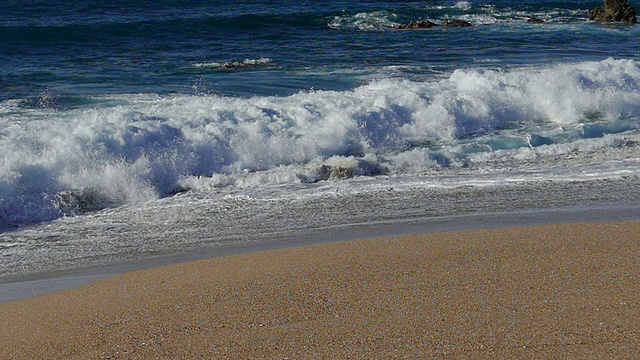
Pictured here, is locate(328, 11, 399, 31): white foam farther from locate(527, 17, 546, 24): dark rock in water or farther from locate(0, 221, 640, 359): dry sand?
locate(0, 221, 640, 359): dry sand

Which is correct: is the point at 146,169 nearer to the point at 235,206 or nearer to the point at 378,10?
the point at 235,206

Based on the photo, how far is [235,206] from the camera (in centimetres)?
812

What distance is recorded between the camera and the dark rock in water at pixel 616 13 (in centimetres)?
2684

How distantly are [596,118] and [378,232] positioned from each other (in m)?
6.51

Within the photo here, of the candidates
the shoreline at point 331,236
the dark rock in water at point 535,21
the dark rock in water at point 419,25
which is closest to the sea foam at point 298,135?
the shoreline at point 331,236

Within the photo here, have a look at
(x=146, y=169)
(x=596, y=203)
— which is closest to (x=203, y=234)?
(x=146, y=169)

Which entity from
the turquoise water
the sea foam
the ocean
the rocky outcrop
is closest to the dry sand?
the ocean

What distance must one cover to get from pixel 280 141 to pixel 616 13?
1998 cm

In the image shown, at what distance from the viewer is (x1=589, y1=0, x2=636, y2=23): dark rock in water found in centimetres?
2684

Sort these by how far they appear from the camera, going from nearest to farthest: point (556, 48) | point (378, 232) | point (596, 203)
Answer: point (378, 232), point (596, 203), point (556, 48)

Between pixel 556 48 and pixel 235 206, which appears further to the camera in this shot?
pixel 556 48

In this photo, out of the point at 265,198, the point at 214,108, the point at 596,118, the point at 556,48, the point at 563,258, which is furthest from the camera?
the point at 556,48

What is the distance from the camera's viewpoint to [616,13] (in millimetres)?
26891

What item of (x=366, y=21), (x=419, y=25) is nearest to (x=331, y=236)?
(x=419, y=25)
